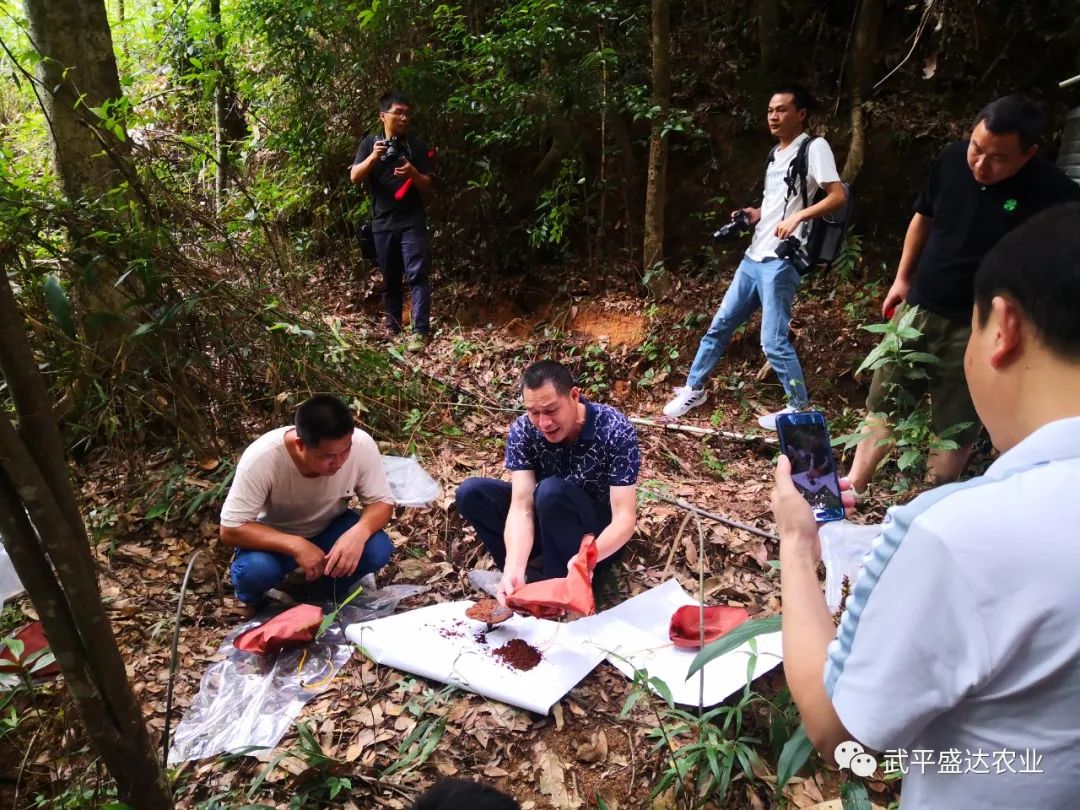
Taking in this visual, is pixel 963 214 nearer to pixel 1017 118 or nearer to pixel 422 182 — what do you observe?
pixel 1017 118

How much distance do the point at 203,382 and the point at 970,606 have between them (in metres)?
3.82

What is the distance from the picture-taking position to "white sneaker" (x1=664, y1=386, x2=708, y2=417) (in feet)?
15.4

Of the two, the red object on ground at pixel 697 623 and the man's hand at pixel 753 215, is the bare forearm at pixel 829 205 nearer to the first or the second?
the man's hand at pixel 753 215

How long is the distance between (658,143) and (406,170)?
2.08 meters

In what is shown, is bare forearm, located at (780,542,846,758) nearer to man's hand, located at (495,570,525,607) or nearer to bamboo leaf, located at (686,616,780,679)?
bamboo leaf, located at (686,616,780,679)

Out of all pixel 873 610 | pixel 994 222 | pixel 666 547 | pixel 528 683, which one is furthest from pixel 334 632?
pixel 994 222

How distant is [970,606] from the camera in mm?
783

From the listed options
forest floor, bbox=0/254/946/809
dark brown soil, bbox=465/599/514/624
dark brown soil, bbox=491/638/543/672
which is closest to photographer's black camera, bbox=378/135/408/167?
forest floor, bbox=0/254/946/809

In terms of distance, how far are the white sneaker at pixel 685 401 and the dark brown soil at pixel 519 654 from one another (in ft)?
8.21

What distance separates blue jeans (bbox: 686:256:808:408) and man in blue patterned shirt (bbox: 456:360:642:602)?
1643 mm

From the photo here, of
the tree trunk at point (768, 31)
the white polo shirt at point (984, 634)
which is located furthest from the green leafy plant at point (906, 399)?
the tree trunk at point (768, 31)

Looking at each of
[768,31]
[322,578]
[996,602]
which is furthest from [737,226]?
[996,602]

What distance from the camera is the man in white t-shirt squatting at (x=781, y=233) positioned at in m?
3.86

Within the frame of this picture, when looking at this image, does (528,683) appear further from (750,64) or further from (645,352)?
(750,64)
